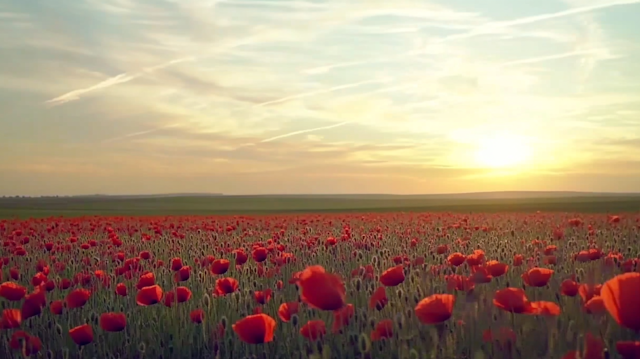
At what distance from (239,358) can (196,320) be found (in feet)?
1.56

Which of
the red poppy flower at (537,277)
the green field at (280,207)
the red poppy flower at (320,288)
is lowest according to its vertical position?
the green field at (280,207)

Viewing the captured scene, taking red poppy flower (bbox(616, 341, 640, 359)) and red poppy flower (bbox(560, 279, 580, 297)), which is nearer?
red poppy flower (bbox(616, 341, 640, 359))

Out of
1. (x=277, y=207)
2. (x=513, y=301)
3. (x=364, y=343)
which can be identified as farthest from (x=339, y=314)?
(x=277, y=207)

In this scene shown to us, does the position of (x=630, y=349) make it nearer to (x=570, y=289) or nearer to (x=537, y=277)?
(x=570, y=289)

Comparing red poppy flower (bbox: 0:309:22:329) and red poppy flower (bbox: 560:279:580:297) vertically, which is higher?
red poppy flower (bbox: 560:279:580:297)

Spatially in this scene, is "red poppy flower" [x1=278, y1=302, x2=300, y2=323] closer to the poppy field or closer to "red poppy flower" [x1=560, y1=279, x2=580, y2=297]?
the poppy field

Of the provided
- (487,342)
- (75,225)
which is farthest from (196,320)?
(75,225)

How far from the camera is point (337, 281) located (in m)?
2.65

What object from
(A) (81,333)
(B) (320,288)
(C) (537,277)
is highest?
(B) (320,288)

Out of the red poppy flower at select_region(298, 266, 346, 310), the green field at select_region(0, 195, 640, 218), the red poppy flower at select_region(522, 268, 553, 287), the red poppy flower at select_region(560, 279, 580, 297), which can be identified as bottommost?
the green field at select_region(0, 195, 640, 218)

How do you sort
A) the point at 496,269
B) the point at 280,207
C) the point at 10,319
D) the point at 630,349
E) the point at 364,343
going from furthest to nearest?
1. the point at 280,207
2. the point at 496,269
3. the point at 10,319
4. the point at 364,343
5. the point at 630,349

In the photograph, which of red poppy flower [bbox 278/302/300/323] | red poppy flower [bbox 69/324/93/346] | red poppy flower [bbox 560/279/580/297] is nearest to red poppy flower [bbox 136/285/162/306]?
red poppy flower [bbox 69/324/93/346]

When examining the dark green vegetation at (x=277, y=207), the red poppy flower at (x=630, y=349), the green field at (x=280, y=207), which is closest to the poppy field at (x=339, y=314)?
the red poppy flower at (x=630, y=349)

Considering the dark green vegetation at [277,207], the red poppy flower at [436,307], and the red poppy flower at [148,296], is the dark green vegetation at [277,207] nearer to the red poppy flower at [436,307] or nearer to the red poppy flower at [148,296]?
the red poppy flower at [148,296]
